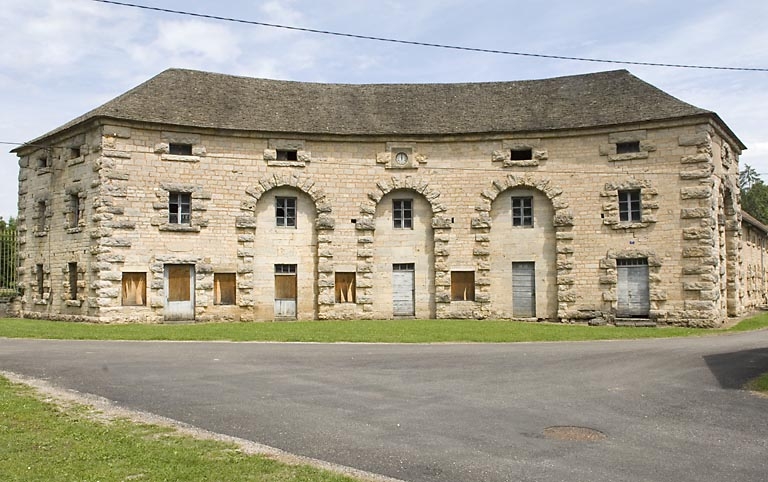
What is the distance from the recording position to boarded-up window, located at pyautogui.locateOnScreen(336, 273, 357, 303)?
2853 cm

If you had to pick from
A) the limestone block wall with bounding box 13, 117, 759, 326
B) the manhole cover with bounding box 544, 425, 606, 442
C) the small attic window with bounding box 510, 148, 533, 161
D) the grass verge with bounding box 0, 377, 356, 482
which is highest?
the small attic window with bounding box 510, 148, 533, 161

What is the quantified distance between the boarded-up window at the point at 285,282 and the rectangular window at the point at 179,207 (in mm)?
4107

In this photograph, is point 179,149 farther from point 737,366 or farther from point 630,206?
point 737,366

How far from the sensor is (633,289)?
89.1 ft

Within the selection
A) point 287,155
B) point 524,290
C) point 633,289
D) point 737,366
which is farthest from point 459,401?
point 287,155

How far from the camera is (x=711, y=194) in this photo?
26.4 m

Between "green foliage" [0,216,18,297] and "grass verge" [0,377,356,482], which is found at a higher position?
"green foliage" [0,216,18,297]

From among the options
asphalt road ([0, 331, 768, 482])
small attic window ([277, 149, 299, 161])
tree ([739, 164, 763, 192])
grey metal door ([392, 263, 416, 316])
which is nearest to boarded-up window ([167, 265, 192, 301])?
small attic window ([277, 149, 299, 161])

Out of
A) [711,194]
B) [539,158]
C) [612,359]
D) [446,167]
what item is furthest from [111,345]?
[711,194]

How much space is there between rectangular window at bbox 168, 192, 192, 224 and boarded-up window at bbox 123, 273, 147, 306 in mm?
2468

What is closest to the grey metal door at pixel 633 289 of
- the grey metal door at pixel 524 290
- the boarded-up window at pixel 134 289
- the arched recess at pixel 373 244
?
the grey metal door at pixel 524 290

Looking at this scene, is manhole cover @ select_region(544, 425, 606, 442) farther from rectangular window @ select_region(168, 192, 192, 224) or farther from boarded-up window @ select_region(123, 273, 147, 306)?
rectangular window @ select_region(168, 192, 192, 224)

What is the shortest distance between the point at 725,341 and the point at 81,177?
23528mm

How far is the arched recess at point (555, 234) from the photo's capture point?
27.8m
